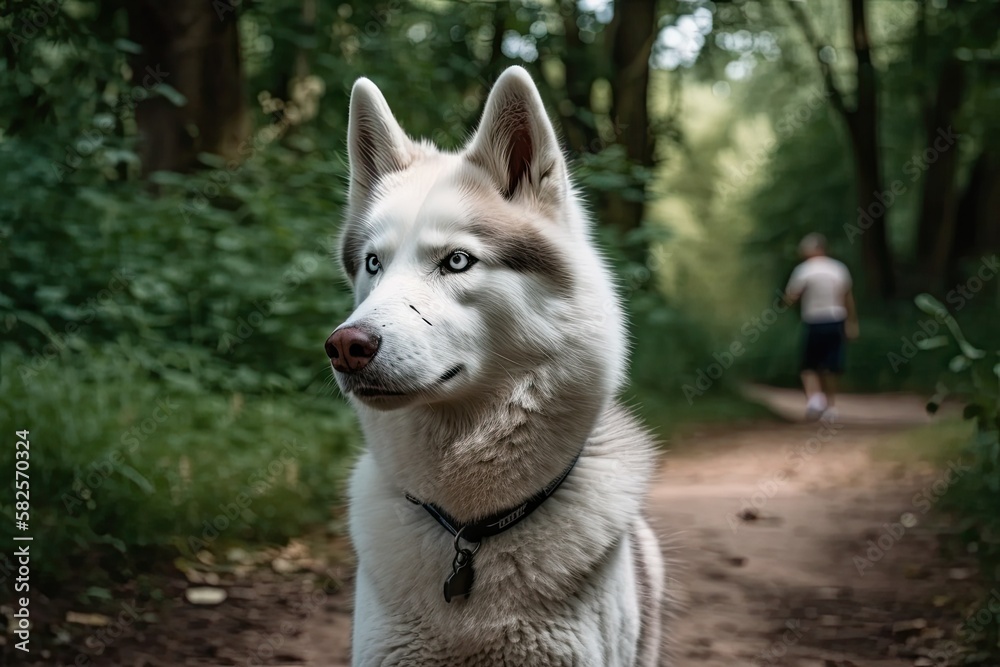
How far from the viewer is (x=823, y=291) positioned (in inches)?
416

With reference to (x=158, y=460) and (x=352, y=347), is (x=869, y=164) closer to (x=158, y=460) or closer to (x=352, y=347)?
(x=158, y=460)

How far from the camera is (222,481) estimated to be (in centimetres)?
491

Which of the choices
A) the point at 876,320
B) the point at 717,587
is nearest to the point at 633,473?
the point at 717,587

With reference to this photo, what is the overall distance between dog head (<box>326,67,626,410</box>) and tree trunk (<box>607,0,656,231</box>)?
6.67m

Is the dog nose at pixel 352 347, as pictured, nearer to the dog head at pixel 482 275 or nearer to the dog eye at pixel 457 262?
the dog head at pixel 482 275

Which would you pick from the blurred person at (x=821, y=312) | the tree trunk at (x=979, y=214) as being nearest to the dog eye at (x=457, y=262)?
the blurred person at (x=821, y=312)

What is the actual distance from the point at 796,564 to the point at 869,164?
10726 mm

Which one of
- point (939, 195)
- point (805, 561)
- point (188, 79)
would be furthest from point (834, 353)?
point (188, 79)

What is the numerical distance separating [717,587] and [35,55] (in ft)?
14.9

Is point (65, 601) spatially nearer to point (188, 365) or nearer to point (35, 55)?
point (188, 365)

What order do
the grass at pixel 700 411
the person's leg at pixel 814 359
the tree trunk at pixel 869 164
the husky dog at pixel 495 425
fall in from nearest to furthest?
the husky dog at pixel 495 425 → the grass at pixel 700 411 → the person's leg at pixel 814 359 → the tree trunk at pixel 869 164

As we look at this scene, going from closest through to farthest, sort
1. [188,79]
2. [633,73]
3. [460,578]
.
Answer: [460,578] → [188,79] → [633,73]

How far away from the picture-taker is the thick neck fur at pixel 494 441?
2.51 metres

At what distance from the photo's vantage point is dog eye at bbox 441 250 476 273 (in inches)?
97.2
